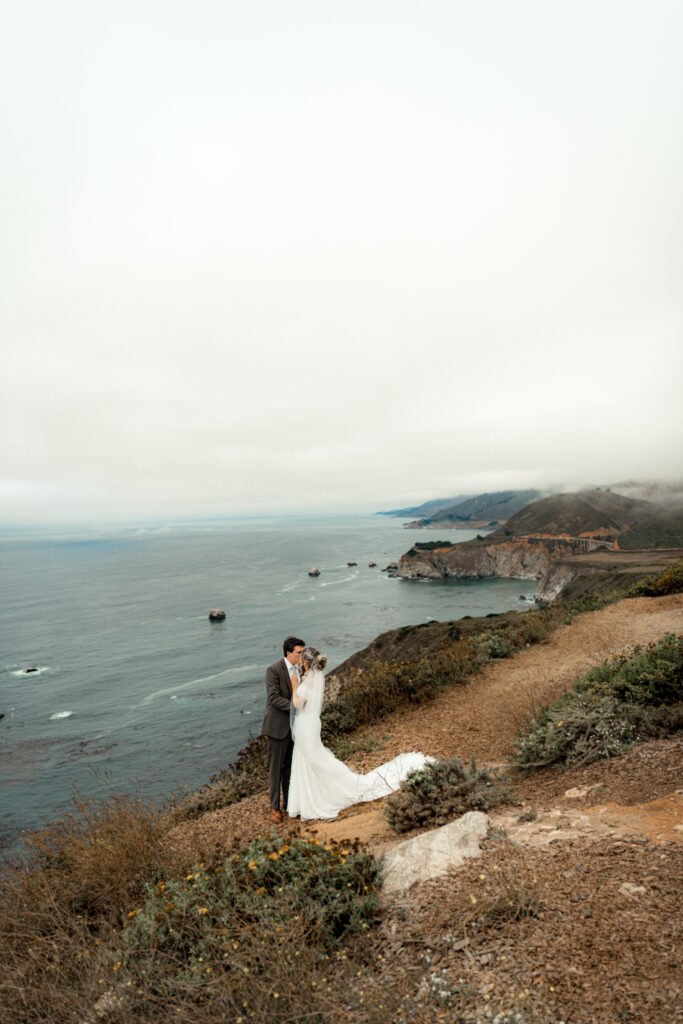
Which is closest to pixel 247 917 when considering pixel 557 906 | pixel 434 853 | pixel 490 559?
pixel 434 853

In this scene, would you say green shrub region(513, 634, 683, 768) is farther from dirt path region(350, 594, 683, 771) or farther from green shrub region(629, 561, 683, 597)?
green shrub region(629, 561, 683, 597)

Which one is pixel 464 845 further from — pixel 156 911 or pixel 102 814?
pixel 102 814

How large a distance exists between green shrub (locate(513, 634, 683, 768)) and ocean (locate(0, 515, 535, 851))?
844cm

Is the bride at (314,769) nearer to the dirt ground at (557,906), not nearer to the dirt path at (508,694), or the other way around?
the dirt ground at (557,906)

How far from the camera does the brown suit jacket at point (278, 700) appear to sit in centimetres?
651

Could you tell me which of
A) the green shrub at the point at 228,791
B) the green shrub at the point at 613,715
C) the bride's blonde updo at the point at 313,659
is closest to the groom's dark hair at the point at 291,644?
the bride's blonde updo at the point at 313,659

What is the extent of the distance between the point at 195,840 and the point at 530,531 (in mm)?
126040

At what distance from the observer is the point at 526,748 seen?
Result: 6559mm

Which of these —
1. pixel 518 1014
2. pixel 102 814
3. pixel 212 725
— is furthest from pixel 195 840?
pixel 212 725

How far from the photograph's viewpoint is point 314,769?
22.2 feet

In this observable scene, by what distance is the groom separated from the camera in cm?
654

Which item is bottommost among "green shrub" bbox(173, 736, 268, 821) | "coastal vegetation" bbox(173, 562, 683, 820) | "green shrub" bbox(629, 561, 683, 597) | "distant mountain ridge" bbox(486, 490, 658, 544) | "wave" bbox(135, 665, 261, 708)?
"wave" bbox(135, 665, 261, 708)

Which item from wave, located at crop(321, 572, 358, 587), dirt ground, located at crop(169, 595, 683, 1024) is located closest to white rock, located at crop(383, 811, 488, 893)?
dirt ground, located at crop(169, 595, 683, 1024)

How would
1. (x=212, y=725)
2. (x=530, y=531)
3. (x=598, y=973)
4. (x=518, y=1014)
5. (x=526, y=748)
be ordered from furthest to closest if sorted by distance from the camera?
(x=530, y=531) < (x=212, y=725) < (x=526, y=748) < (x=598, y=973) < (x=518, y=1014)
